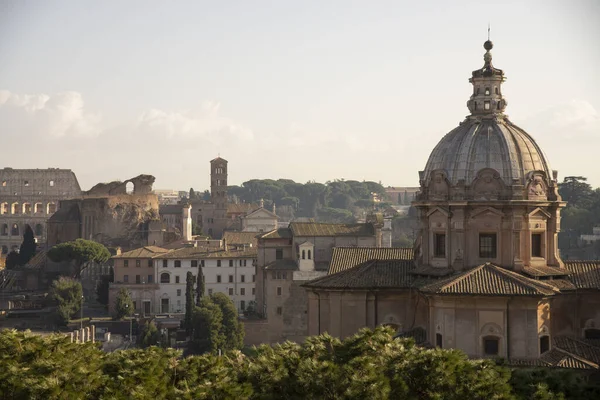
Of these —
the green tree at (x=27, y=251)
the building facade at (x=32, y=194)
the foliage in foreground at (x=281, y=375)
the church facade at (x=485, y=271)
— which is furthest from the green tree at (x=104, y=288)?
the foliage in foreground at (x=281, y=375)

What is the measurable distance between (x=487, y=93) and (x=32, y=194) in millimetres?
94013

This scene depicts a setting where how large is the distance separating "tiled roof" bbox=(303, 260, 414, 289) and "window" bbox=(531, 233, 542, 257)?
366 cm

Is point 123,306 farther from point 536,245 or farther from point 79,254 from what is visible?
point 536,245

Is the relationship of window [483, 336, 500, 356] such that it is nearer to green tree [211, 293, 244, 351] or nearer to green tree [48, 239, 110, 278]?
green tree [211, 293, 244, 351]

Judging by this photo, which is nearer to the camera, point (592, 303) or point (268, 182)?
point (592, 303)

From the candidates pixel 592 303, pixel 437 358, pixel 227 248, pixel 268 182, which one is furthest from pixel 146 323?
pixel 268 182

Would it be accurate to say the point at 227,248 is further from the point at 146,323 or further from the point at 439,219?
the point at 439,219

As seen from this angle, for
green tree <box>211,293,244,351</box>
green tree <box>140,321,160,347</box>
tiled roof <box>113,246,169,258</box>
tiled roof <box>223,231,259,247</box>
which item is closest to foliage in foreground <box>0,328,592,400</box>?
green tree <box>140,321,160,347</box>

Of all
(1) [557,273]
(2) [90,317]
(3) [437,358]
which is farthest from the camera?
(2) [90,317]

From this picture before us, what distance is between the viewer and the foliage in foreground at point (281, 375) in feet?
73.2

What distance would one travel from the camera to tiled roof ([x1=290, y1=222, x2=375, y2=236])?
65.7 m

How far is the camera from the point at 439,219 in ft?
105

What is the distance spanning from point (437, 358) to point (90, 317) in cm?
4697

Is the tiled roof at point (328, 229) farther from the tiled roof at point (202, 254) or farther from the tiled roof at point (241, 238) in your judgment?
the tiled roof at point (241, 238)
